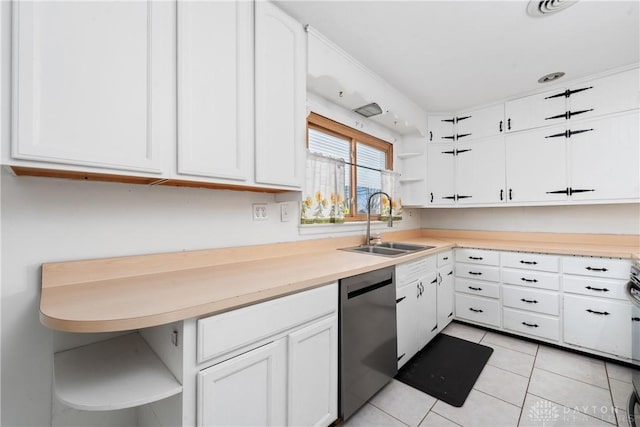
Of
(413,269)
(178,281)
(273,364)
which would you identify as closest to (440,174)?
(413,269)

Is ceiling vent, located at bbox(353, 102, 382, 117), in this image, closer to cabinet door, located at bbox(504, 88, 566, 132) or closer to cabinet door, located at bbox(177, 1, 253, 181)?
cabinet door, located at bbox(177, 1, 253, 181)

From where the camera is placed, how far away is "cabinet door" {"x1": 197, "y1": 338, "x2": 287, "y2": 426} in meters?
0.94

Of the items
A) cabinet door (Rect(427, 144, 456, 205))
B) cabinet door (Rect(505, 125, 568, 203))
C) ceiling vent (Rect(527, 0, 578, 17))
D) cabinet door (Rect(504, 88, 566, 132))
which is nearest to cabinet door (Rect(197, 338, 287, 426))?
ceiling vent (Rect(527, 0, 578, 17))

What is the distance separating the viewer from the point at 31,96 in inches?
33.3

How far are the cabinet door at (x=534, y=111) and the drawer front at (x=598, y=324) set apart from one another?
1636 mm

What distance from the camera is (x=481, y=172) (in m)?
3.02

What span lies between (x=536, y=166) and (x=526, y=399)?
2.08 metres

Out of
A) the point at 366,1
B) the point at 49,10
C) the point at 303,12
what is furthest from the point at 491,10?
the point at 49,10

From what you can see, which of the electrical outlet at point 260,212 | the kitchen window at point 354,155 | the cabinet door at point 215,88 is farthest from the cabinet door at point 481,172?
the cabinet door at point 215,88

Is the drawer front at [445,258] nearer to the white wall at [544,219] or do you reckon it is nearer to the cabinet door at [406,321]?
the cabinet door at [406,321]

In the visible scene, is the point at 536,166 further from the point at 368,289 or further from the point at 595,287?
the point at 368,289

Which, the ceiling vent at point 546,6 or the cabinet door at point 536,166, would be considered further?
the cabinet door at point 536,166

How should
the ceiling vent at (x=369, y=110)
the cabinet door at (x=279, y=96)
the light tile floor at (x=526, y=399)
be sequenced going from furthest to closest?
the ceiling vent at (x=369, y=110) → the light tile floor at (x=526, y=399) → the cabinet door at (x=279, y=96)

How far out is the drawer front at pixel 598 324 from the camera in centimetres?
204
